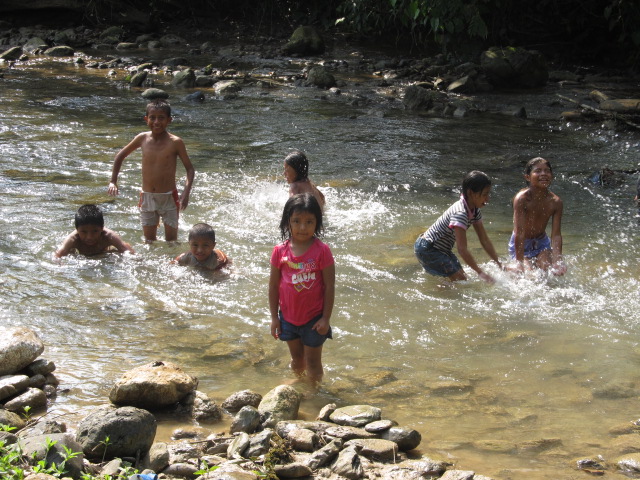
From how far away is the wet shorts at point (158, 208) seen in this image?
633 centimetres

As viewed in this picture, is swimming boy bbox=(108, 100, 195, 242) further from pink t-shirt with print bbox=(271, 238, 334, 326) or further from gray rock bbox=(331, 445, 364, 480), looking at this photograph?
gray rock bbox=(331, 445, 364, 480)

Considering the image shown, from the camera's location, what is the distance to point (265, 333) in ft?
15.8

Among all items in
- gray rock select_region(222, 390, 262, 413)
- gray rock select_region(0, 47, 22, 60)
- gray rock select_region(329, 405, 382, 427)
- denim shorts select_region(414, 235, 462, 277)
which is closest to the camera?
gray rock select_region(329, 405, 382, 427)

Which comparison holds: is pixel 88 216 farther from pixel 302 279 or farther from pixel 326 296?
pixel 326 296

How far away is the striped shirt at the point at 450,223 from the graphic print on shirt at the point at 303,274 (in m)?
1.72

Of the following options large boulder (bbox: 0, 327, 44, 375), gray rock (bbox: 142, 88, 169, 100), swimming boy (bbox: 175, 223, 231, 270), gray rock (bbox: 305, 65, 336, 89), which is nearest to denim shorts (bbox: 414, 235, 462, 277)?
swimming boy (bbox: 175, 223, 231, 270)

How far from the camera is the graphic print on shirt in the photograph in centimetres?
394

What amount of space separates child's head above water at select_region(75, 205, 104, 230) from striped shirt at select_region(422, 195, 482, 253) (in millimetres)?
2549

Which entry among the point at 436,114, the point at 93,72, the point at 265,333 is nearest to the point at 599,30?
the point at 436,114

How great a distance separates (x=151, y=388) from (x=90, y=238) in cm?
267

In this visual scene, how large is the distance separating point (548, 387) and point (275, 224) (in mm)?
3599

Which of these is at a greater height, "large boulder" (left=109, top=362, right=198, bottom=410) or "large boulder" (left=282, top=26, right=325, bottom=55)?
"large boulder" (left=282, top=26, right=325, bottom=55)

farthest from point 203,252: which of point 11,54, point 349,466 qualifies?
point 11,54

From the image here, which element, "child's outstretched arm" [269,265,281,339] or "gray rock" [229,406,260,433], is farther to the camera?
"child's outstretched arm" [269,265,281,339]
